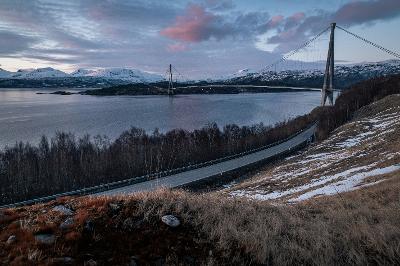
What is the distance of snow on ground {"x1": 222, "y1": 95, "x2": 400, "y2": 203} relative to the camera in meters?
22.3

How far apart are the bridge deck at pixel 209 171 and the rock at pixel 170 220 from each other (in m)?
21.5

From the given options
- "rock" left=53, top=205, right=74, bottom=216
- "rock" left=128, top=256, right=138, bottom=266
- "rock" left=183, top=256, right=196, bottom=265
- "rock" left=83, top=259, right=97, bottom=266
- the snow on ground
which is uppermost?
"rock" left=53, top=205, right=74, bottom=216

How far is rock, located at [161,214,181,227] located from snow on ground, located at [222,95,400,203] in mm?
8909

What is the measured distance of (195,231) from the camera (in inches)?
251

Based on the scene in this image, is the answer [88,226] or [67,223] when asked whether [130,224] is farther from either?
[67,223]

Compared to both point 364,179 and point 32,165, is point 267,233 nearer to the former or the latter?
point 364,179

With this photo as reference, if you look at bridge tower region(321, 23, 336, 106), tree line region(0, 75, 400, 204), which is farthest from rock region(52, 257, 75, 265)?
bridge tower region(321, 23, 336, 106)

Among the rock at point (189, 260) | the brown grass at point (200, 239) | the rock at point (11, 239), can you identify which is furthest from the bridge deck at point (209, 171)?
the rock at point (189, 260)

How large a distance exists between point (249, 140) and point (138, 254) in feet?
199

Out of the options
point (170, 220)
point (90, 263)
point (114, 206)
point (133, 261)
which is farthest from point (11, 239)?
point (170, 220)

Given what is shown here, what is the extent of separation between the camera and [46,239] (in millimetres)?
5750

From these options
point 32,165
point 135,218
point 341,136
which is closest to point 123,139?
point 32,165

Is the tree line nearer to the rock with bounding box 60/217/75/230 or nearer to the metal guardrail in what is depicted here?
the metal guardrail

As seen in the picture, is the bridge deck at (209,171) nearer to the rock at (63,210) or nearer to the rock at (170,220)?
the rock at (63,210)
